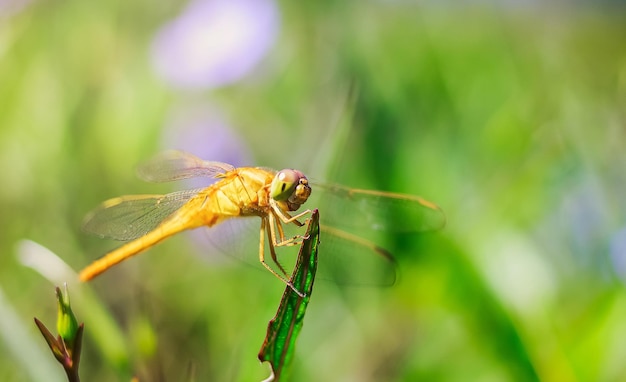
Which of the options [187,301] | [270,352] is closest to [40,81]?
[187,301]

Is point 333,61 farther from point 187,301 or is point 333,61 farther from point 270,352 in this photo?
point 270,352

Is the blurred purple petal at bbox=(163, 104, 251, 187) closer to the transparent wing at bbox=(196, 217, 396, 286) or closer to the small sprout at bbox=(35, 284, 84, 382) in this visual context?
the transparent wing at bbox=(196, 217, 396, 286)

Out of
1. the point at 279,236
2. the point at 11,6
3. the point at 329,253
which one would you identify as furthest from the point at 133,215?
the point at 11,6

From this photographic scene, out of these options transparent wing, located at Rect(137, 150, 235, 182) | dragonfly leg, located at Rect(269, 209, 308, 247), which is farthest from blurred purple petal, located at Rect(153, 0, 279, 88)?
dragonfly leg, located at Rect(269, 209, 308, 247)

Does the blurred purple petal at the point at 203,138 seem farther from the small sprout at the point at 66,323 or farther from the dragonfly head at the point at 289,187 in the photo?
the small sprout at the point at 66,323

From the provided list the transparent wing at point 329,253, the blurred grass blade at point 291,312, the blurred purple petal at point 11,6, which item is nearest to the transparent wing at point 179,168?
the transparent wing at point 329,253

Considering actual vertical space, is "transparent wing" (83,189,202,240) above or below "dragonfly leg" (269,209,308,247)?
above

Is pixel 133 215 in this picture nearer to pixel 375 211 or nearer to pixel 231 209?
pixel 231 209
